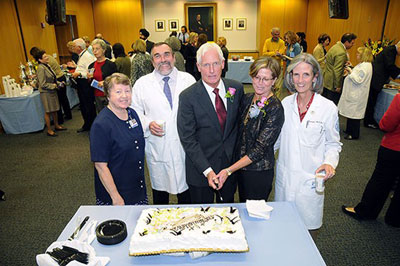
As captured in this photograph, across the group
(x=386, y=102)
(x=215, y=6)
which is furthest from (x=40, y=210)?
(x=215, y=6)

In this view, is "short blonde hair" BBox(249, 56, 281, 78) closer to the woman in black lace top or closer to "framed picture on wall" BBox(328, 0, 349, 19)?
the woman in black lace top

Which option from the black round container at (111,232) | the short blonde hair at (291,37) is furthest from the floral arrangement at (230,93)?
the short blonde hair at (291,37)

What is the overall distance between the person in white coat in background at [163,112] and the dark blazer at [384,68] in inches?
169

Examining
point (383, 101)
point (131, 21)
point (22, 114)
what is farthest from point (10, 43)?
point (383, 101)

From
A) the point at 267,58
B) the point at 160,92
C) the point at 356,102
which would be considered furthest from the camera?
the point at 356,102

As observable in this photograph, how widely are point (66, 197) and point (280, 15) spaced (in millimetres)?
10179

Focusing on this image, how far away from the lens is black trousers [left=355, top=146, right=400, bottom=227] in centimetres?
257

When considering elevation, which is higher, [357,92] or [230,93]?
[230,93]

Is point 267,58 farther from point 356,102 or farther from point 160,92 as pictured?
point 356,102

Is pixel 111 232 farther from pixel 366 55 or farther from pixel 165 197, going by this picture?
pixel 366 55

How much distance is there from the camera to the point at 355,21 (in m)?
8.10

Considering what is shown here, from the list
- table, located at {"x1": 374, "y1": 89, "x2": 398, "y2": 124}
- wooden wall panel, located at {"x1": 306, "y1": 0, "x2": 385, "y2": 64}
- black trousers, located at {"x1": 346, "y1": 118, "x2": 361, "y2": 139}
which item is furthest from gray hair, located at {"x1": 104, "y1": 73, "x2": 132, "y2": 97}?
wooden wall panel, located at {"x1": 306, "y1": 0, "x2": 385, "y2": 64}

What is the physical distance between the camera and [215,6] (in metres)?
11.4

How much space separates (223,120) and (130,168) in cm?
72
